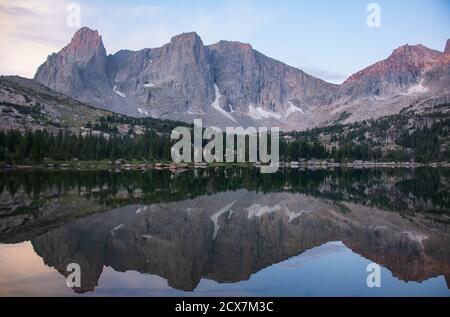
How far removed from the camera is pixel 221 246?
110ft

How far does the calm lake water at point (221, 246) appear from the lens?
78.3ft

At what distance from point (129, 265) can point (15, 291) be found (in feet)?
22.2

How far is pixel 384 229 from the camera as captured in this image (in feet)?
137

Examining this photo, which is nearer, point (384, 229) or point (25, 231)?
point (25, 231)

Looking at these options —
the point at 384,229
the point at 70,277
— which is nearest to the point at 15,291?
the point at 70,277

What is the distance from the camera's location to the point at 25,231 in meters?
38.8

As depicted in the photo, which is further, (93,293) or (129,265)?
(129,265)

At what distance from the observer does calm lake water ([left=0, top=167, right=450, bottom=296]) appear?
23859 millimetres

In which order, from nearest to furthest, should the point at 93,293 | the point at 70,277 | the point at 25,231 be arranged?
the point at 93,293
the point at 70,277
the point at 25,231
